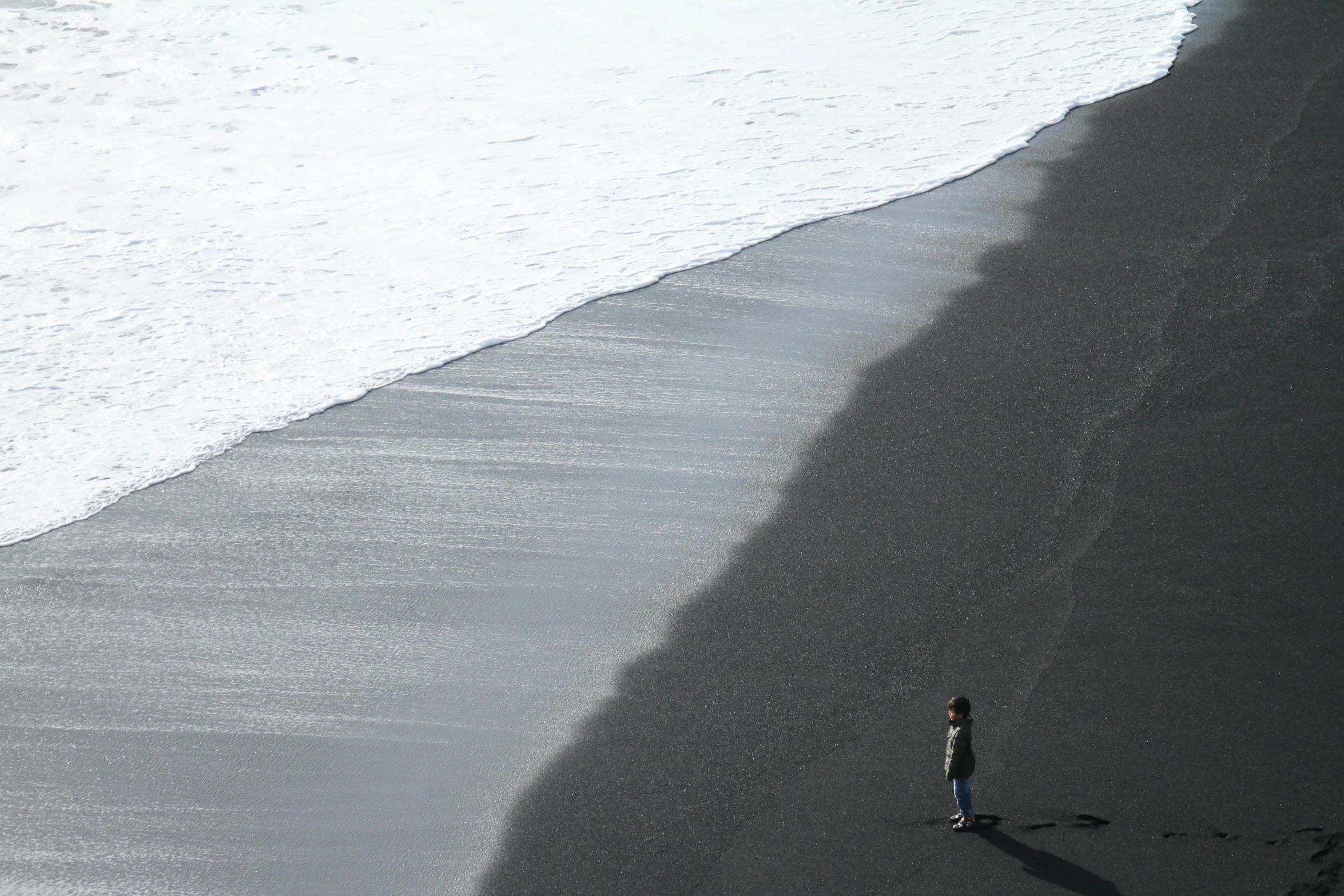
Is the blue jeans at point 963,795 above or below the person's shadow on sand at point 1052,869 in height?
above

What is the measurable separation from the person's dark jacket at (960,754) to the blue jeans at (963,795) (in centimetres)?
3

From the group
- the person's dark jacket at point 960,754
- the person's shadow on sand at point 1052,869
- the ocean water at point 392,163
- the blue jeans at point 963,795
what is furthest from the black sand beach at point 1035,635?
the ocean water at point 392,163

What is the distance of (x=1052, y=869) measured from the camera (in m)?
4.43

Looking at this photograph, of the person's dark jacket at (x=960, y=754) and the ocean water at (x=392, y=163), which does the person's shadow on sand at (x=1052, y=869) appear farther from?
the ocean water at (x=392, y=163)

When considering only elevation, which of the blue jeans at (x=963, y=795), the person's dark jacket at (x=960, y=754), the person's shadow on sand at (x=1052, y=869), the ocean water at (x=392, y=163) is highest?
the ocean water at (x=392, y=163)

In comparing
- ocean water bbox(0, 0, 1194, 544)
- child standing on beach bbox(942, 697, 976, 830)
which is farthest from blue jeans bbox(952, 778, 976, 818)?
ocean water bbox(0, 0, 1194, 544)

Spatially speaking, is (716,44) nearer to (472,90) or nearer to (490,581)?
(472,90)

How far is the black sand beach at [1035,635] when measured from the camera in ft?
15.1

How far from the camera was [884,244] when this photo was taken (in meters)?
9.84

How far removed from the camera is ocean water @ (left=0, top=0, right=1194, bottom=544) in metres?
8.55

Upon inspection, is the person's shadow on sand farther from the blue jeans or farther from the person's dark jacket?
the person's dark jacket

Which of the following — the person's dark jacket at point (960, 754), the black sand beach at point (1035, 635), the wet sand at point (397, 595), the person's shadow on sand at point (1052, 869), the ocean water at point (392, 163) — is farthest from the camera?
A: the ocean water at point (392, 163)

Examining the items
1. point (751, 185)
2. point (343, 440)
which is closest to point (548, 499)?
point (343, 440)

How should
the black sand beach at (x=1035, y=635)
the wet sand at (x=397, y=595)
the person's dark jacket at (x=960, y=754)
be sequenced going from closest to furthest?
the person's dark jacket at (x=960, y=754) → the black sand beach at (x=1035, y=635) → the wet sand at (x=397, y=595)
